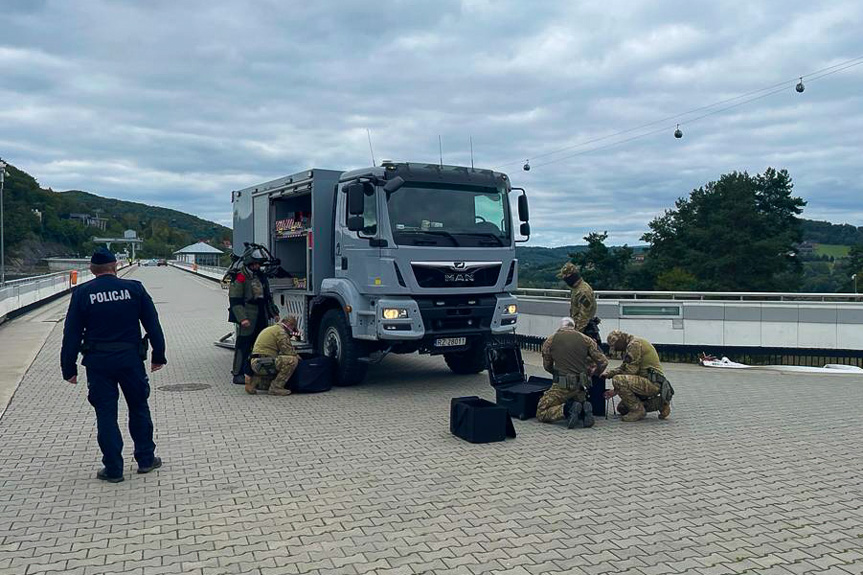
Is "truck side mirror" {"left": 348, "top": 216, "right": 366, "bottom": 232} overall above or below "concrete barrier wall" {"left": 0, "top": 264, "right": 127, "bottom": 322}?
above

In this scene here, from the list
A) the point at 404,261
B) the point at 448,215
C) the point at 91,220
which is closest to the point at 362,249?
the point at 404,261

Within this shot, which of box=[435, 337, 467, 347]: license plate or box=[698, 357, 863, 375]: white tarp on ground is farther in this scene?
box=[698, 357, 863, 375]: white tarp on ground

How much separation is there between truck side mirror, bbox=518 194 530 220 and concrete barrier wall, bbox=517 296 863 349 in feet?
13.3

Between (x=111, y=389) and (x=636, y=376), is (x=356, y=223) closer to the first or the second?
(x=636, y=376)

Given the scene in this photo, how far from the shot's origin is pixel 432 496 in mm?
5844

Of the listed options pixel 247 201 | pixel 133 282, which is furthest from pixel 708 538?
pixel 247 201

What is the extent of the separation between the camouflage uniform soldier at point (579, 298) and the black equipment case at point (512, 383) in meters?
1.18

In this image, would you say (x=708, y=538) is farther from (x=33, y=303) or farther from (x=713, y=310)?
(x=33, y=303)

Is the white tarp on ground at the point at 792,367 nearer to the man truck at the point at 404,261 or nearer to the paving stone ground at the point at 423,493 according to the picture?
the paving stone ground at the point at 423,493

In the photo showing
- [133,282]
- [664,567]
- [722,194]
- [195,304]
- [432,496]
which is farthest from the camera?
[722,194]

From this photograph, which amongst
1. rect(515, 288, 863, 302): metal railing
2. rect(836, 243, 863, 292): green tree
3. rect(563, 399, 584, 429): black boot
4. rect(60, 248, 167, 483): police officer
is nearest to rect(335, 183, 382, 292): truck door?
rect(563, 399, 584, 429): black boot

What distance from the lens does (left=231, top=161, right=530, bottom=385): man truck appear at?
10.1 metres

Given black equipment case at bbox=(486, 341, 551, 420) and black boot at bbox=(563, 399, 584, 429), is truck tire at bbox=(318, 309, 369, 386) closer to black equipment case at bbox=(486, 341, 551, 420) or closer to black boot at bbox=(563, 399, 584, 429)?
black equipment case at bbox=(486, 341, 551, 420)

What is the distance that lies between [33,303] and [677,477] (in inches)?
999
